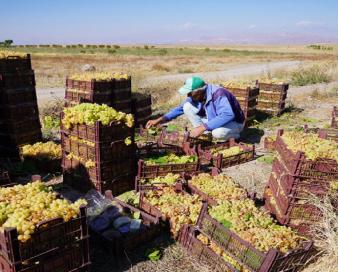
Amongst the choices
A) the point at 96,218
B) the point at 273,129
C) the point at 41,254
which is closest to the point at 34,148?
the point at 96,218

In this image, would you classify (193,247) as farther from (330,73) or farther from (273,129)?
(330,73)

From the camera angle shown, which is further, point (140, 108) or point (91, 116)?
point (140, 108)

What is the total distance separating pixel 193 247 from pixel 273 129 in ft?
25.7

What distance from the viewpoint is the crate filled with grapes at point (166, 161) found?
6996mm

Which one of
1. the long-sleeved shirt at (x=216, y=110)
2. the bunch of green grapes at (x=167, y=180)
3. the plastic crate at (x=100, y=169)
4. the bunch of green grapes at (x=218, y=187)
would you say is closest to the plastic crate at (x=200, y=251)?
the bunch of green grapes at (x=218, y=187)

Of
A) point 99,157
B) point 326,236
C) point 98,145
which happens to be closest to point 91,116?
point 98,145

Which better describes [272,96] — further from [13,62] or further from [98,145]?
[13,62]

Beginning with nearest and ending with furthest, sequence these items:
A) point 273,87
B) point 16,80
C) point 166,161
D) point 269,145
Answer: point 166,161 < point 16,80 < point 269,145 < point 273,87

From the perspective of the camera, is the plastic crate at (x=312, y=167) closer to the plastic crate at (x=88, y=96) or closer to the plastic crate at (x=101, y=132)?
the plastic crate at (x=101, y=132)

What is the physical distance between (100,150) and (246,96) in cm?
665

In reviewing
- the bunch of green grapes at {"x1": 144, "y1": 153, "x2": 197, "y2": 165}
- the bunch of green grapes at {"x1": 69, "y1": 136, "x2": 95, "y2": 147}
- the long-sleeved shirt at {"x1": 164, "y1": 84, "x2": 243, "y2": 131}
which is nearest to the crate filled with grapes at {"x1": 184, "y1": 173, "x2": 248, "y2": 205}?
the bunch of green grapes at {"x1": 144, "y1": 153, "x2": 197, "y2": 165}

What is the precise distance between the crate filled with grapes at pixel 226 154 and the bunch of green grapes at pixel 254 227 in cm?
264

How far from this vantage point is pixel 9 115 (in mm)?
8766

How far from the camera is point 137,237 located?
514cm
